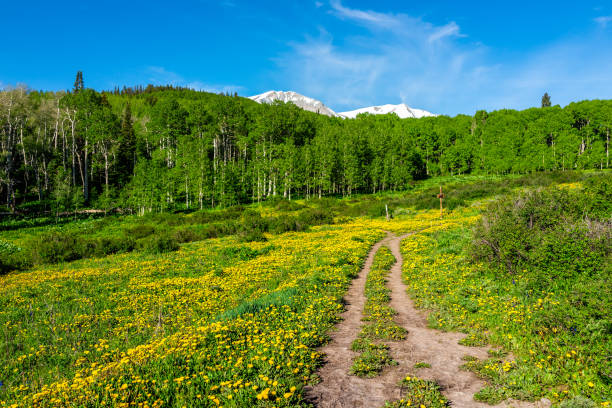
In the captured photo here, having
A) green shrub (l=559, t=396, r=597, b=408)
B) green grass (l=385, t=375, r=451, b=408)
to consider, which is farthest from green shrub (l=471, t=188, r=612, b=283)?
green grass (l=385, t=375, r=451, b=408)

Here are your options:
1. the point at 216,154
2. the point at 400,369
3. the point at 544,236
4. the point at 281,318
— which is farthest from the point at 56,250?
the point at 216,154

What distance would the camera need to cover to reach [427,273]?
14.7m

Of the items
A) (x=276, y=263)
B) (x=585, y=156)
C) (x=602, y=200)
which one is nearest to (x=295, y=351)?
(x=276, y=263)

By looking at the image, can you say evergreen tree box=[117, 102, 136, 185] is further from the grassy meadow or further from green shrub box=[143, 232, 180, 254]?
the grassy meadow

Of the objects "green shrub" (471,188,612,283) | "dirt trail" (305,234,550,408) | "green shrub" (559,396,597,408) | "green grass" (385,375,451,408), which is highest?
"green shrub" (471,188,612,283)

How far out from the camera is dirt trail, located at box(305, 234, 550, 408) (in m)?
5.57

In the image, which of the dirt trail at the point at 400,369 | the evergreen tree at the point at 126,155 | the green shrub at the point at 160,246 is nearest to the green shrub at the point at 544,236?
the dirt trail at the point at 400,369

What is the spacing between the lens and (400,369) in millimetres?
6652

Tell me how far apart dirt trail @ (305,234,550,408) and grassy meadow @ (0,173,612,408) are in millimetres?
288

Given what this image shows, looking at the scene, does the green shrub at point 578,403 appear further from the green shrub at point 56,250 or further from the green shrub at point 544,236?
the green shrub at point 56,250

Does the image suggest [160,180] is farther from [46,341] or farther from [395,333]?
[395,333]

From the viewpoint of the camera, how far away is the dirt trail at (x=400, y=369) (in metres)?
5.57

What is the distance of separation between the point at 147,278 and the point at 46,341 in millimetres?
7518

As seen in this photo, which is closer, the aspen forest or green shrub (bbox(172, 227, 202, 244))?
green shrub (bbox(172, 227, 202, 244))
